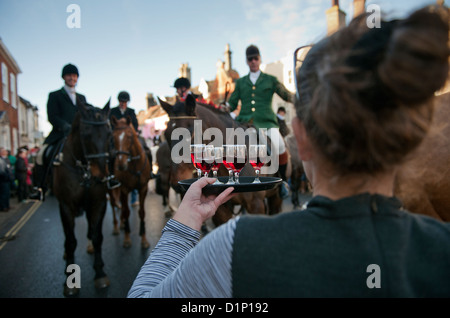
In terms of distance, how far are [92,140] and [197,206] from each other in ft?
12.1

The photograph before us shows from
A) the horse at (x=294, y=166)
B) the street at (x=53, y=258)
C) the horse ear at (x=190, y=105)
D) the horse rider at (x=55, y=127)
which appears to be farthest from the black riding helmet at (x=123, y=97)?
the horse ear at (x=190, y=105)

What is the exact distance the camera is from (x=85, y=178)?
4.41 m

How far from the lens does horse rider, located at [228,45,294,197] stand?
476 centimetres

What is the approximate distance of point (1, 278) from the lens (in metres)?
4.71

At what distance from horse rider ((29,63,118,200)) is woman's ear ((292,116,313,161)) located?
15.6 ft

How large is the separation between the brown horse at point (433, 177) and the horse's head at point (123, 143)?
17.7 ft

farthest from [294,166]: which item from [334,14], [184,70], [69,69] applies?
[184,70]

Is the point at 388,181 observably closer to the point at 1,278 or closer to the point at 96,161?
the point at 96,161

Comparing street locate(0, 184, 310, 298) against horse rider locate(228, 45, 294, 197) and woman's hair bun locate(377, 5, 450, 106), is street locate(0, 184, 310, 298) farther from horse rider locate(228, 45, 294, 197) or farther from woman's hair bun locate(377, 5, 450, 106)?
woman's hair bun locate(377, 5, 450, 106)

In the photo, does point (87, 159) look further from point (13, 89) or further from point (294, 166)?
point (13, 89)

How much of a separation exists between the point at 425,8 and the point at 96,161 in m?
4.50

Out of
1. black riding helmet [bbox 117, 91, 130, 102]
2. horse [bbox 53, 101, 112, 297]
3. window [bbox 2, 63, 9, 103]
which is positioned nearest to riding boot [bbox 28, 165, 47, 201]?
horse [bbox 53, 101, 112, 297]

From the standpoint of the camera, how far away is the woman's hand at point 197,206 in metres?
1.21

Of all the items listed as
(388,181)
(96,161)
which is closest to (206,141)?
(96,161)
